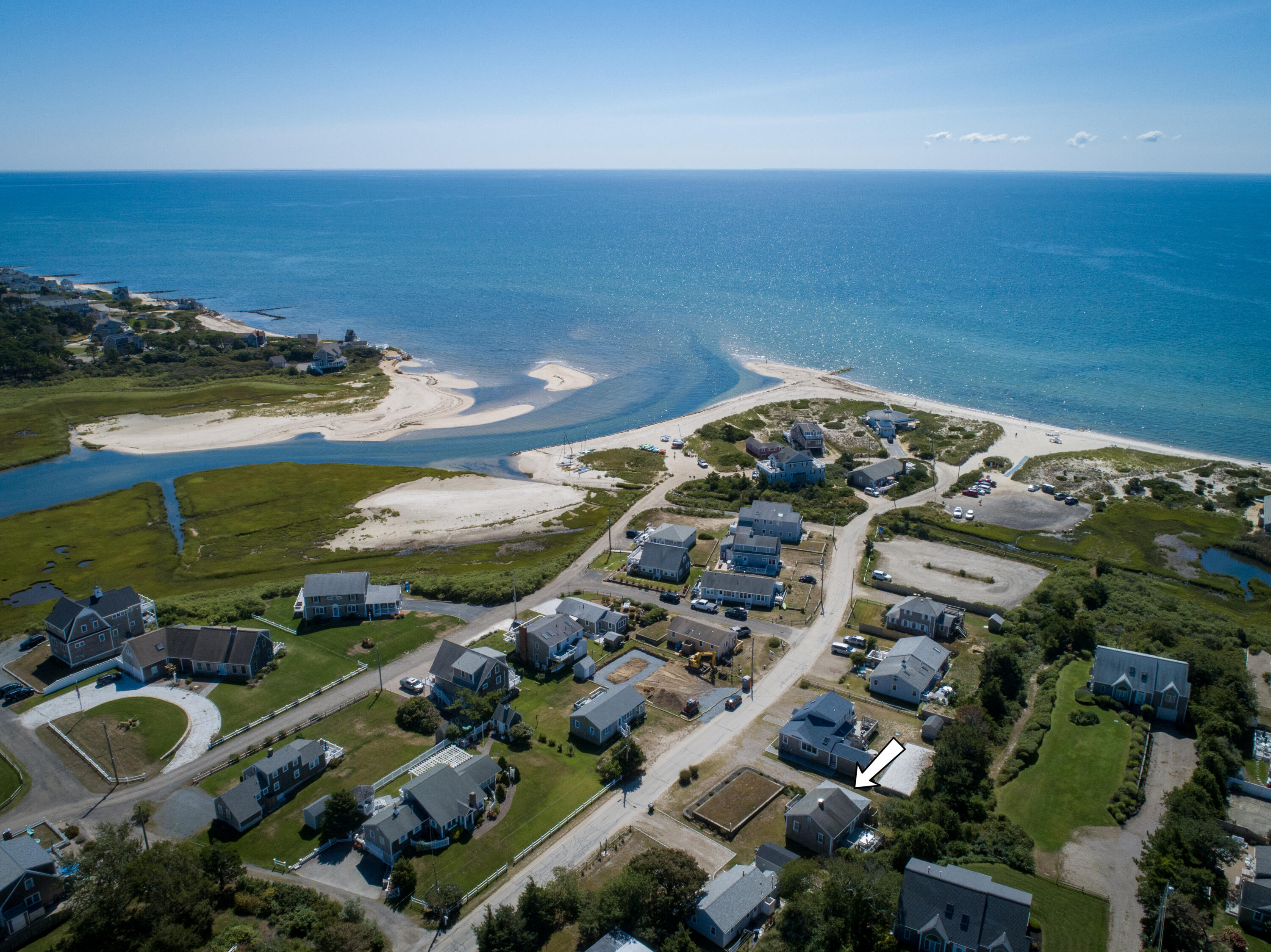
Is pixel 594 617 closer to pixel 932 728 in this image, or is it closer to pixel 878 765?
pixel 878 765

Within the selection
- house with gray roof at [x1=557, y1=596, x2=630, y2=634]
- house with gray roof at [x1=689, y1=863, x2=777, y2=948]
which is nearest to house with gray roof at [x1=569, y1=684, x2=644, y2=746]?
house with gray roof at [x1=557, y1=596, x2=630, y2=634]

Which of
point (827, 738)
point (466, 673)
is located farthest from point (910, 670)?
point (466, 673)

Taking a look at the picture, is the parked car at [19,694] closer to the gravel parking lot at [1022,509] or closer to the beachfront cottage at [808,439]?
the beachfront cottage at [808,439]

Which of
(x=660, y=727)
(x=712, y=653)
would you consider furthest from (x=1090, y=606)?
(x=660, y=727)

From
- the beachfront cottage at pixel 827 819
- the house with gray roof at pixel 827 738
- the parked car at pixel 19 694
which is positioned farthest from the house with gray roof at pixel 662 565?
the parked car at pixel 19 694

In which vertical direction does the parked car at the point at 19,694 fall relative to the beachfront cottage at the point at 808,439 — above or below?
below

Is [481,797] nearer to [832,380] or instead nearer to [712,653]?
[712,653]
